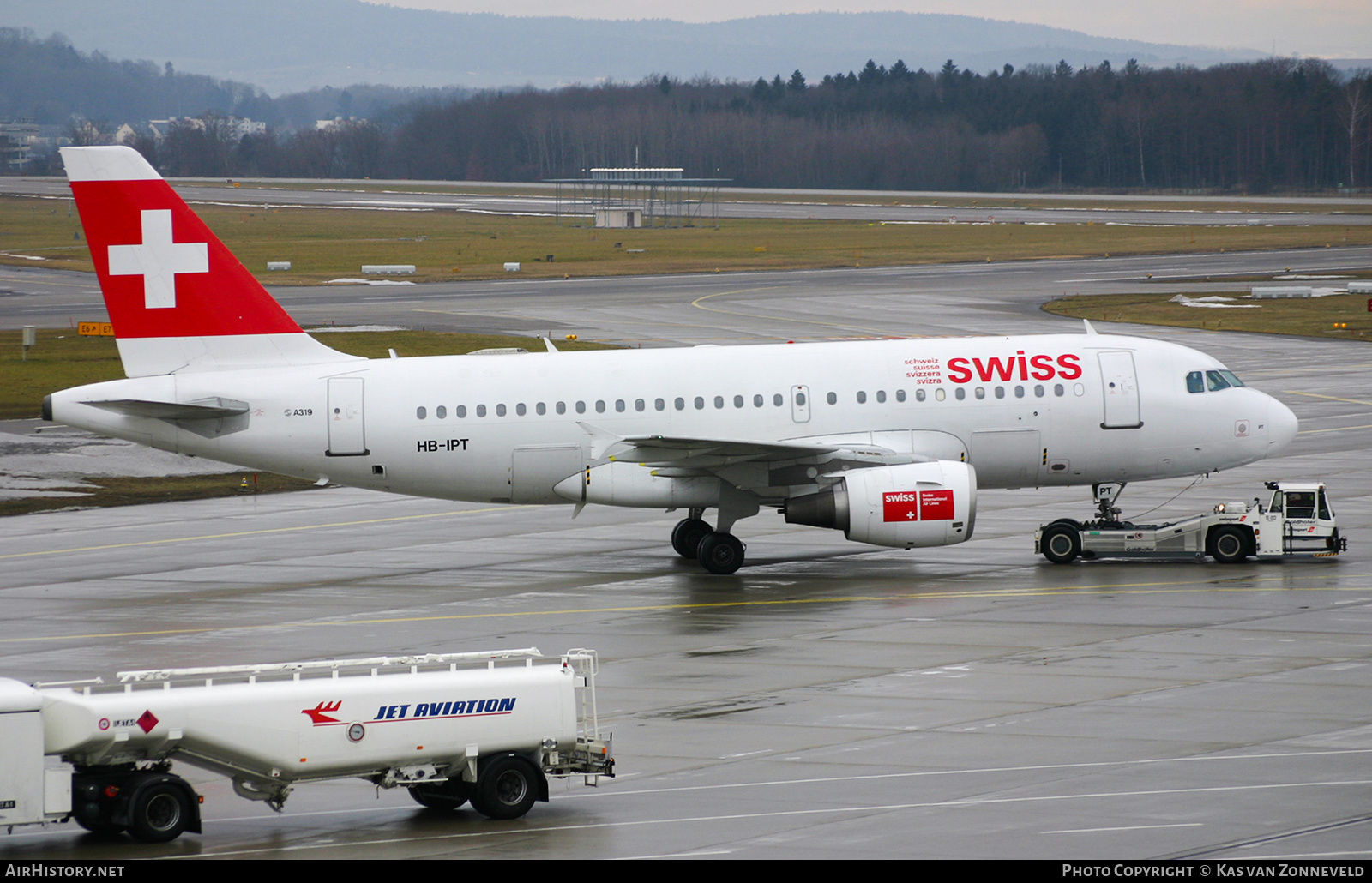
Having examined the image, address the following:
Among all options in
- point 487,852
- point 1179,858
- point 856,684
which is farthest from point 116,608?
point 1179,858

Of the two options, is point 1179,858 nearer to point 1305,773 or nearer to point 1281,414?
point 1305,773

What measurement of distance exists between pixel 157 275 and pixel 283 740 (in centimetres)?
2048

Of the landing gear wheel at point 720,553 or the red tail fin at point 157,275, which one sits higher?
the red tail fin at point 157,275

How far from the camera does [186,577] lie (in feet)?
119

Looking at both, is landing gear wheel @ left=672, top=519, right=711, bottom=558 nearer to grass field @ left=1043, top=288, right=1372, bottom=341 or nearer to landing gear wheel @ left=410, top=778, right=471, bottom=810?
landing gear wheel @ left=410, top=778, right=471, bottom=810

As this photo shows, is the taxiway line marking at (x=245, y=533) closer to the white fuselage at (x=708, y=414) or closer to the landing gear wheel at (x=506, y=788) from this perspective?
the white fuselage at (x=708, y=414)

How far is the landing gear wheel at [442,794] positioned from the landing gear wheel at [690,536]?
18.6m

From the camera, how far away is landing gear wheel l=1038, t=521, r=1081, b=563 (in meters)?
34.9

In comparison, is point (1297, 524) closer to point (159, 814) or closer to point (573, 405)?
point (573, 405)

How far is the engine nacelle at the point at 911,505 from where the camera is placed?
3253 cm

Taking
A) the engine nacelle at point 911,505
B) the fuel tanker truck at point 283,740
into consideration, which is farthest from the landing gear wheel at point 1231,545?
the fuel tanker truck at point 283,740

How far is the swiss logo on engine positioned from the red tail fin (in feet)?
45.6

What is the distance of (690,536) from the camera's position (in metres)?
36.8

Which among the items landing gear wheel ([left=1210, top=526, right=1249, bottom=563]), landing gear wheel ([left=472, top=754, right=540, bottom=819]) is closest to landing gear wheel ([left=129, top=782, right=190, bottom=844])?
landing gear wheel ([left=472, top=754, right=540, bottom=819])
